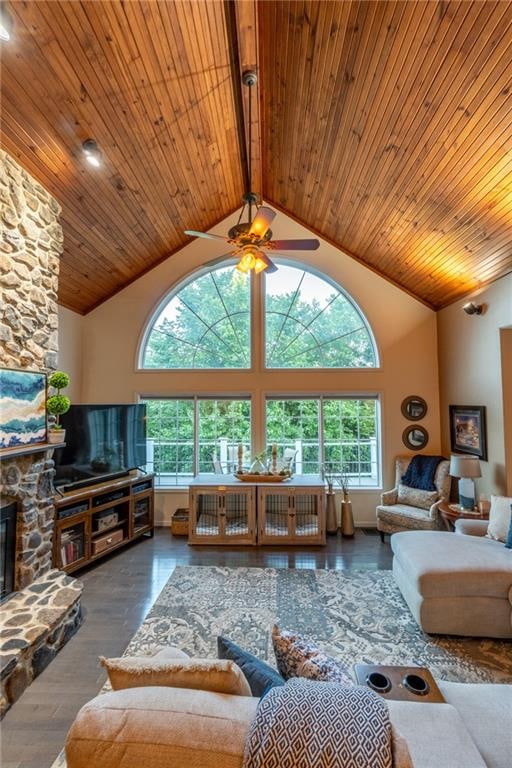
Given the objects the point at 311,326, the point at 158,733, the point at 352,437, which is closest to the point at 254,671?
the point at 158,733

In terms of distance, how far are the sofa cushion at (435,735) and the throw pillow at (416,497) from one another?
338 cm

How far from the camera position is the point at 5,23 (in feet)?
6.97

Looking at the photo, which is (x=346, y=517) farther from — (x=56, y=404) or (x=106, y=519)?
(x=56, y=404)

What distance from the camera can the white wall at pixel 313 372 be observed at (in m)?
5.37

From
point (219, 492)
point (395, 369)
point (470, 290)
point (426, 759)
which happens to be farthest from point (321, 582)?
point (470, 290)

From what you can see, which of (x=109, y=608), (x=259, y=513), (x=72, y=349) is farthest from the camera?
(x=72, y=349)

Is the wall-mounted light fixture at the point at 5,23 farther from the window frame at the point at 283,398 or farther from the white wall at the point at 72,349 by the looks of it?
the window frame at the point at 283,398

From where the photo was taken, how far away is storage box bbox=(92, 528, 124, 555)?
4016 millimetres

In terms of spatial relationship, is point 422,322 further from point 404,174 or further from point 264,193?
point 264,193

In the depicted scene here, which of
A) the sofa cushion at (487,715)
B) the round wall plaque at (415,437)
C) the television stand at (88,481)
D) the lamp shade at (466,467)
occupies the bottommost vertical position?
the sofa cushion at (487,715)

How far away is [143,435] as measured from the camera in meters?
5.07

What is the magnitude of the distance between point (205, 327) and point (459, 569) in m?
4.47

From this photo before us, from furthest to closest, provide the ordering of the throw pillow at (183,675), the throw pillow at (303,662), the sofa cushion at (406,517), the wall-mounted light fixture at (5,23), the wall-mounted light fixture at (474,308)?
the sofa cushion at (406,517) → the wall-mounted light fixture at (474,308) → the wall-mounted light fixture at (5,23) → the throw pillow at (303,662) → the throw pillow at (183,675)

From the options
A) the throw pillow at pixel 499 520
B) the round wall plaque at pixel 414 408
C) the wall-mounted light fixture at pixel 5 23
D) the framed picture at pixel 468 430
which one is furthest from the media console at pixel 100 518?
the framed picture at pixel 468 430
